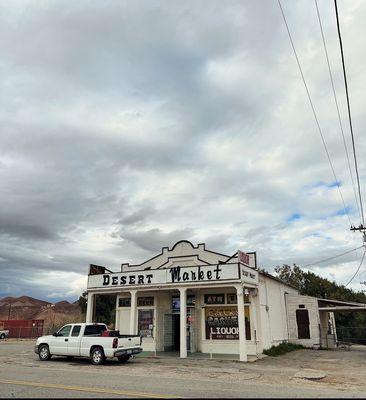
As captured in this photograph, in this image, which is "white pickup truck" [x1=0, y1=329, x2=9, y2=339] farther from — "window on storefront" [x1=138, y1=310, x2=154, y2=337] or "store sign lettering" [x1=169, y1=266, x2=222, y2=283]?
"store sign lettering" [x1=169, y1=266, x2=222, y2=283]

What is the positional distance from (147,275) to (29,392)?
1257 centimetres

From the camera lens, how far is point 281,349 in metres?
24.7

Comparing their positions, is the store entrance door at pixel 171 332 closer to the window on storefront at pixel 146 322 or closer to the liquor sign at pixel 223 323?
the window on storefront at pixel 146 322

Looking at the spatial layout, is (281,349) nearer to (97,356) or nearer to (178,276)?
(178,276)

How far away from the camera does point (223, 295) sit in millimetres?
22875

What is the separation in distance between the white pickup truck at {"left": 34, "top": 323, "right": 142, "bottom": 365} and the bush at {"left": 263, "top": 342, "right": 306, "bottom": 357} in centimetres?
808

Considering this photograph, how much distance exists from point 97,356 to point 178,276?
590 centimetres

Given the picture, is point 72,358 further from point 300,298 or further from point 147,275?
point 300,298

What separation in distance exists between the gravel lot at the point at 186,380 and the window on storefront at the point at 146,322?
18.9ft

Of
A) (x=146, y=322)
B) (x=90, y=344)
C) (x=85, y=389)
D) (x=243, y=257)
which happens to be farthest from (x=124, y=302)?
(x=85, y=389)

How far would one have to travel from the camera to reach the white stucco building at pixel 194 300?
21.0 meters

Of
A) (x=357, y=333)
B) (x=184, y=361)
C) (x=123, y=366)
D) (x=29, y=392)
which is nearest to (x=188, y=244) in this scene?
(x=184, y=361)

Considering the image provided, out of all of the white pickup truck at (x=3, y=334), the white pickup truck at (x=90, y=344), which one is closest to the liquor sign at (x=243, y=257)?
the white pickup truck at (x=90, y=344)

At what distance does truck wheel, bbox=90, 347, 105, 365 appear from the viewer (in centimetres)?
1756
